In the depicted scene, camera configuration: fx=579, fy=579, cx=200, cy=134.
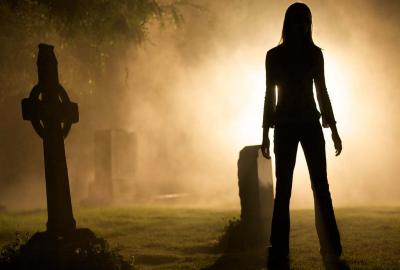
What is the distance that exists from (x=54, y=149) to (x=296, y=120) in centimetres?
289

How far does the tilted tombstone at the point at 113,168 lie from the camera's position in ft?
56.4

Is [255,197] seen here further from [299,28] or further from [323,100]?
[299,28]

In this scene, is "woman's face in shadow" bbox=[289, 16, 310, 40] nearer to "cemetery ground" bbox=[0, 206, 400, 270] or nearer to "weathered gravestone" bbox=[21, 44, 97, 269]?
"cemetery ground" bbox=[0, 206, 400, 270]

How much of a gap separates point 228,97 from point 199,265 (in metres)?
19.1

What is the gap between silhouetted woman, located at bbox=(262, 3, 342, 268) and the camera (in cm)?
528

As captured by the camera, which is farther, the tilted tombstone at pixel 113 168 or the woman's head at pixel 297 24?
the tilted tombstone at pixel 113 168

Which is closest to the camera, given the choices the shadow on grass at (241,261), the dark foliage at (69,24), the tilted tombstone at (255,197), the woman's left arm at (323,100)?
the woman's left arm at (323,100)

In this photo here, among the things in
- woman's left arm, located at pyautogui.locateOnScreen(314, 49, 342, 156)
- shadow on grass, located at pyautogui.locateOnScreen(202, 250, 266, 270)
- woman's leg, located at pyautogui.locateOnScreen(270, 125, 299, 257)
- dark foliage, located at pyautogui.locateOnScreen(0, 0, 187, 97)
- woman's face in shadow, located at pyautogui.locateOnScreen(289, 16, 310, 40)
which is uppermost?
dark foliage, located at pyautogui.locateOnScreen(0, 0, 187, 97)

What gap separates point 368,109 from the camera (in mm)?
22328

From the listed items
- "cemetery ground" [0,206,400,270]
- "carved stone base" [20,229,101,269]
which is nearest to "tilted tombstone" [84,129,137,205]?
"cemetery ground" [0,206,400,270]

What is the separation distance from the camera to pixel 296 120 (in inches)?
207

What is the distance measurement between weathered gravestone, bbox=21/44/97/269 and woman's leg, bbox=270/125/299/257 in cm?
208

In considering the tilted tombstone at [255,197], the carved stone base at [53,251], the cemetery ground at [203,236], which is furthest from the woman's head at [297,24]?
the carved stone base at [53,251]

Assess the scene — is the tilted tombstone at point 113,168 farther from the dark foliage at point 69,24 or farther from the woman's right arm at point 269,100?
the woman's right arm at point 269,100
